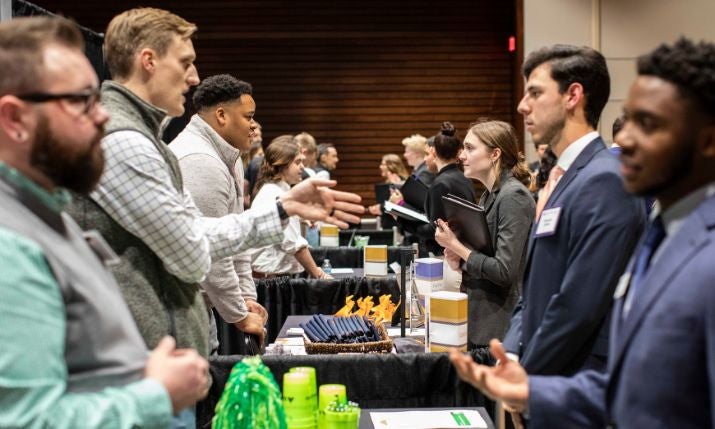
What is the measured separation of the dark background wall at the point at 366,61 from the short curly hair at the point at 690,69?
8.40 meters

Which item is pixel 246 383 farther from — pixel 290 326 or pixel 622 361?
pixel 290 326

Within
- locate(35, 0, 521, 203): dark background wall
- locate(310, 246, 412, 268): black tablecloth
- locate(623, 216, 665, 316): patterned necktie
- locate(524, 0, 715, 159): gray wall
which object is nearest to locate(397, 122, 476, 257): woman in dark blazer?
locate(310, 246, 412, 268): black tablecloth

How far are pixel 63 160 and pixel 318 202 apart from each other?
2.94 feet

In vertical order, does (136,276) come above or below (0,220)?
below

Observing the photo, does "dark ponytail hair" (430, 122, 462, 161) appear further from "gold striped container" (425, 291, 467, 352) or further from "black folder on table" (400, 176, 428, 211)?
"gold striped container" (425, 291, 467, 352)

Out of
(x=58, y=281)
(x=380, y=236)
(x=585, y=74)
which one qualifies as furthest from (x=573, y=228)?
(x=380, y=236)

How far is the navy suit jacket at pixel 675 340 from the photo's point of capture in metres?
1.11

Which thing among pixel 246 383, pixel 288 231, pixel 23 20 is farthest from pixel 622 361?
pixel 288 231

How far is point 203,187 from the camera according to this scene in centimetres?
289

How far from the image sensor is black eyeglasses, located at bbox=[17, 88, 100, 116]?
45.6 inches

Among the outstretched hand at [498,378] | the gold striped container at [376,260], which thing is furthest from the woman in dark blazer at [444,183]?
the outstretched hand at [498,378]

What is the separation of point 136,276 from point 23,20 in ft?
2.28

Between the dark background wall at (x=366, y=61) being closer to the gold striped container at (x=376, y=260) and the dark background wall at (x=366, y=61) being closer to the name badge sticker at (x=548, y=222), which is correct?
the gold striped container at (x=376, y=260)

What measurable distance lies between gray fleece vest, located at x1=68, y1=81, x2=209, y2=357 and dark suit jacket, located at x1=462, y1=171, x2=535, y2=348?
4.50ft
